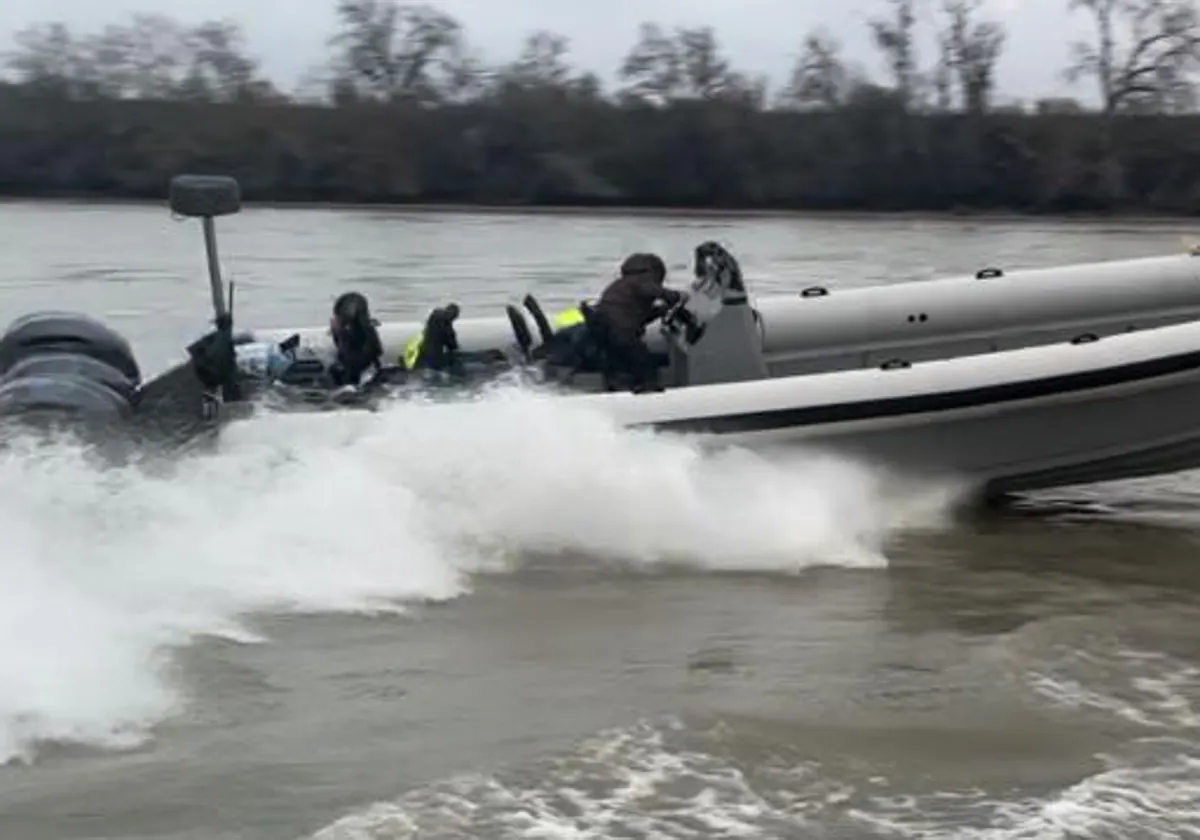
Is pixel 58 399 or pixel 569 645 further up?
pixel 58 399

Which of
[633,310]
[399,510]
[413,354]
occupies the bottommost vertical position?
[399,510]

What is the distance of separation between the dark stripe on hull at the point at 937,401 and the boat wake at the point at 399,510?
0.36ft

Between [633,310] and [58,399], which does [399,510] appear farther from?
[633,310]

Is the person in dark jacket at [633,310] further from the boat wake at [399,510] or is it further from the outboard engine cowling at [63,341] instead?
the outboard engine cowling at [63,341]

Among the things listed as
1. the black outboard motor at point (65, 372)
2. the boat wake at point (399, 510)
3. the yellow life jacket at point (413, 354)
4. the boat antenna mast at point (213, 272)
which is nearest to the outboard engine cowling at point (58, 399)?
the black outboard motor at point (65, 372)

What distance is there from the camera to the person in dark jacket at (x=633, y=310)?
7207mm

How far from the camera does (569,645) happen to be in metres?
5.53

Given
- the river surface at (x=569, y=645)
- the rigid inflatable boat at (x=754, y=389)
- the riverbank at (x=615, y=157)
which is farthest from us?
the riverbank at (x=615, y=157)

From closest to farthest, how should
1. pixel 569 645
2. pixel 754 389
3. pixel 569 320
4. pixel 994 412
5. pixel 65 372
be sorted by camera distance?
pixel 569 645, pixel 65 372, pixel 754 389, pixel 994 412, pixel 569 320

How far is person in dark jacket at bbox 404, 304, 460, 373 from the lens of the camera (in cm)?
704

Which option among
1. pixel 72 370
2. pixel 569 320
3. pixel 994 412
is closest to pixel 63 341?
pixel 72 370

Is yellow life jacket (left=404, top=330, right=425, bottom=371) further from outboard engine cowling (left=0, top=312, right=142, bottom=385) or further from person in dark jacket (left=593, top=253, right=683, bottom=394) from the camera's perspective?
outboard engine cowling (left=0, top=312, right=142, bottom=385)

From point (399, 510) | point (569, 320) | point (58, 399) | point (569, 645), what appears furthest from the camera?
point (569, 320)

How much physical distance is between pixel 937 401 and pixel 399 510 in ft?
6.55
